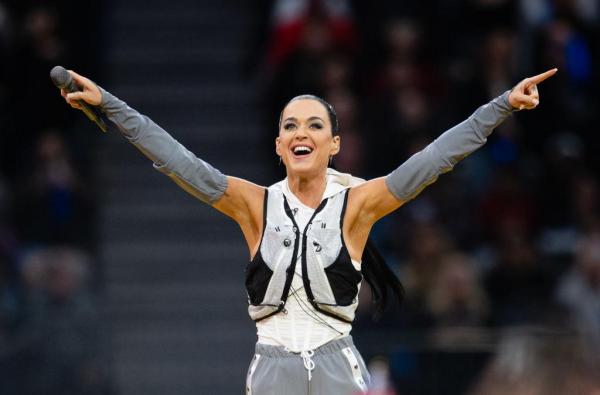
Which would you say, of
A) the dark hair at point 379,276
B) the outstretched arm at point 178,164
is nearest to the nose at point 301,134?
the outstretched arm at point 178,164

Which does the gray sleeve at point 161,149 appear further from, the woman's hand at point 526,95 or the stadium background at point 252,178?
the stadium background at point 252,178

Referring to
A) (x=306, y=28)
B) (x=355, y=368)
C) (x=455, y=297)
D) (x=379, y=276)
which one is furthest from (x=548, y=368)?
(x=306, y=28)

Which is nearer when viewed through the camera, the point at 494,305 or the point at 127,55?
the point at 494,305

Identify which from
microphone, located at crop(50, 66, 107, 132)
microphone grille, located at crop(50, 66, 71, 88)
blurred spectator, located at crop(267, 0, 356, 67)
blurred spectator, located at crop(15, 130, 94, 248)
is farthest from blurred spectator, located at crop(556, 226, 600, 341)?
microphone grille, located at crop(50, 66, 71, 88)

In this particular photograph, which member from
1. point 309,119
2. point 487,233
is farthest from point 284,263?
point 487,233

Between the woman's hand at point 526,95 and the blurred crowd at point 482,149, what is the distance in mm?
3826

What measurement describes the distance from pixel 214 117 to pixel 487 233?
2.64 metres

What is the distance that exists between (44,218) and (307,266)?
517 cm

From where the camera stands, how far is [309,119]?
5809 millimetres

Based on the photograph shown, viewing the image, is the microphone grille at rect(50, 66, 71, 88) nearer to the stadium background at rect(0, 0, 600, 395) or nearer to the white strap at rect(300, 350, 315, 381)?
the white strap at rect(300, 350, 315, 381)

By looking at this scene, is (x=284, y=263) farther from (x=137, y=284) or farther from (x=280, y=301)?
(x=137, y=284)

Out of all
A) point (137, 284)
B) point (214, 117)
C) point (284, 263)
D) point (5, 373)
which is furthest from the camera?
point (214, 117)

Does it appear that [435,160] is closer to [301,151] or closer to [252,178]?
[301,151]

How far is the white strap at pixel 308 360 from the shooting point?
5.64 m
